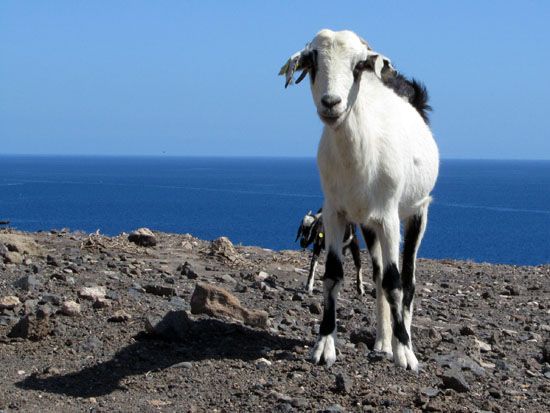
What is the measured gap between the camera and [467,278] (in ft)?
55.5

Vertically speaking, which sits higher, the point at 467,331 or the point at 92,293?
the point at 92,293

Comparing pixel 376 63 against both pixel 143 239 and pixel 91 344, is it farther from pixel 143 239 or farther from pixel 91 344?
pixel 143 239

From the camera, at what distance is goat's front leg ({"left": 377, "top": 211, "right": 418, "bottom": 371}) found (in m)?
8.95

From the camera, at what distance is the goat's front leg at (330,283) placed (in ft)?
29.2

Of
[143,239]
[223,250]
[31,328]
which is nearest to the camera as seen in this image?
[31,328]

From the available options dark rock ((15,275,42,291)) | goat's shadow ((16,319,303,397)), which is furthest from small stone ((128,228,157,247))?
goat's shadow ((16,319,303,397))

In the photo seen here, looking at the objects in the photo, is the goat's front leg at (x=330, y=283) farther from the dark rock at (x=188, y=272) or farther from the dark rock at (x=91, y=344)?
the dark rock at (x=188, y=272)

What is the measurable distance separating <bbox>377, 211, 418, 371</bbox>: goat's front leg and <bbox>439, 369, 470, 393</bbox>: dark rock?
2.03ft

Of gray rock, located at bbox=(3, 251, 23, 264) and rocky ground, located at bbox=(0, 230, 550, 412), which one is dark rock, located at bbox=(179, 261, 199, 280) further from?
gray rock, located at bbox=(3, 251, 23, 264)

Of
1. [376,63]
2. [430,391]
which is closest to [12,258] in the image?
[376,63]

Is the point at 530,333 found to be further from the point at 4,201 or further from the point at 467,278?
the point at 4,201

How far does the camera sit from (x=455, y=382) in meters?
8.19

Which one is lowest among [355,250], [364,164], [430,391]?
[430,391]

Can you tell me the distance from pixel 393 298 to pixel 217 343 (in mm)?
1734
